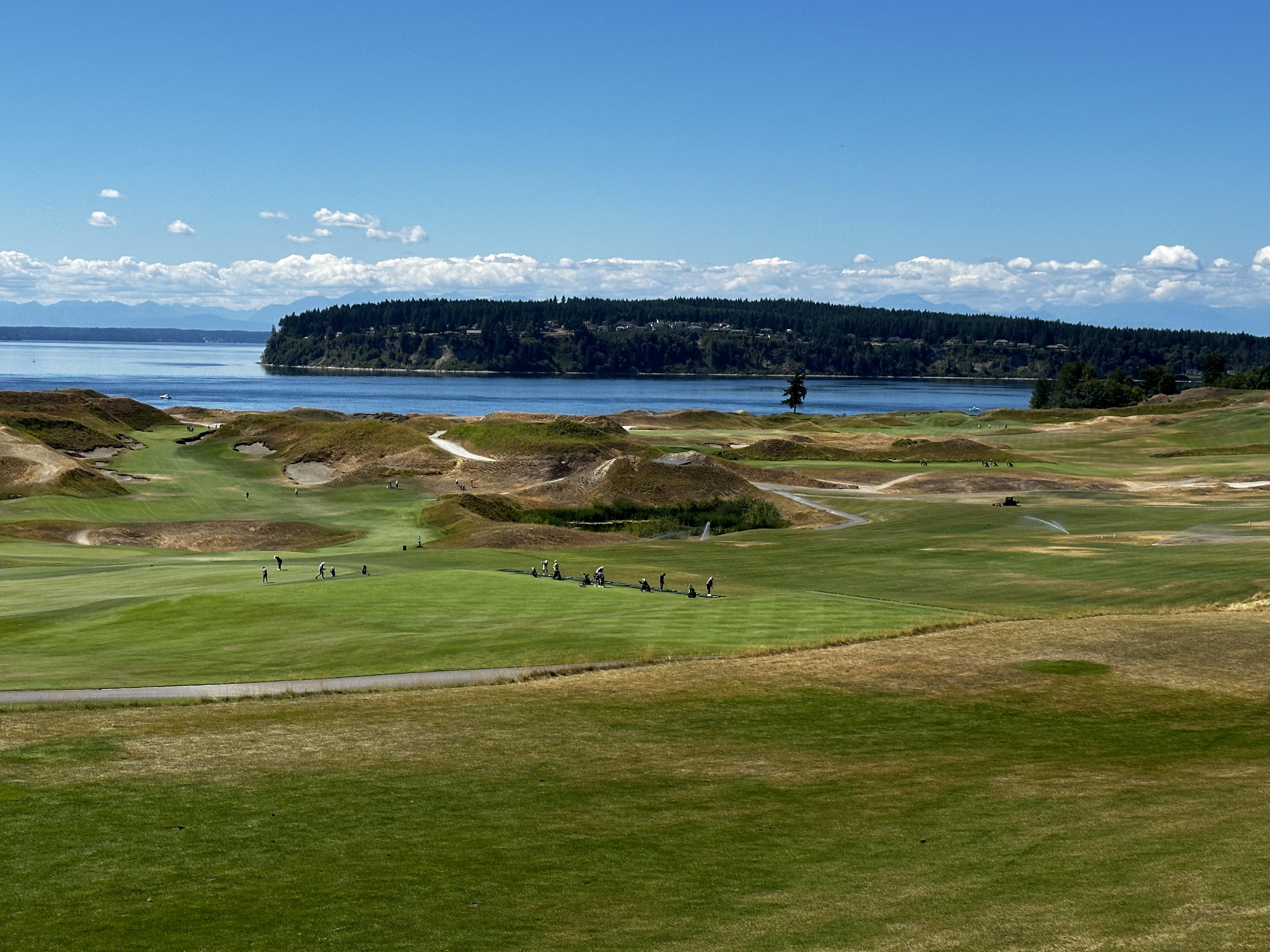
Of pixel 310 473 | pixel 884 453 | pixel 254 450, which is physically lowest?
pixel 310 473

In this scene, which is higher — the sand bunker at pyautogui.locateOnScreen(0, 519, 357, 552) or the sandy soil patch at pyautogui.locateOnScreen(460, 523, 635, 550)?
the sandy soil patch at pyautogui.locateOnScreen(460, 523, 635, 550)

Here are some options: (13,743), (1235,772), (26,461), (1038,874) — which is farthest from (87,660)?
(26,461)

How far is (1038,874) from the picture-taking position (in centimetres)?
1808

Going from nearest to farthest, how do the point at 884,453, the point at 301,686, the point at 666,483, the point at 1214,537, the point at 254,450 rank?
the point at 301,686, the point at 1214,537, the point at 666,483, the point at 254,450, the point at 884,453

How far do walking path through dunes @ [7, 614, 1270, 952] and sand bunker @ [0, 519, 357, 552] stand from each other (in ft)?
159

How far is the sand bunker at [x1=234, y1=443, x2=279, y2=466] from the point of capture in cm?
12669

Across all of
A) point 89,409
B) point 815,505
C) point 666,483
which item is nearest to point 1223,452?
point 815,505

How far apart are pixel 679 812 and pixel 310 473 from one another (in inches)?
3939

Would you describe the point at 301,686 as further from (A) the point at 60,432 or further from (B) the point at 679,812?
(A) the point at 60,432

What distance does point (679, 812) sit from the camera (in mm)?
22125

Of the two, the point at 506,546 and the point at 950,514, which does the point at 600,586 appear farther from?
the point at 950,514

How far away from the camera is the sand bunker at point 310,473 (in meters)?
113

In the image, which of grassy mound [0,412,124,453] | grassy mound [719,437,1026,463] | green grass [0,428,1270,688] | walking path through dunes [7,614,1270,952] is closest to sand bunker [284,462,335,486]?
grassy mound [0,412,124,453]

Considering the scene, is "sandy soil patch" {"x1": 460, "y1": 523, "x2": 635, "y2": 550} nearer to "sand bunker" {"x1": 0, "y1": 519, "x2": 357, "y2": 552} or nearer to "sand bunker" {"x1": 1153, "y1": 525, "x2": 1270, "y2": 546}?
"sand bunker" {"x1": 0, "y1": 519, "x2": 357, "y2": 552}
